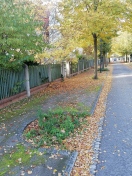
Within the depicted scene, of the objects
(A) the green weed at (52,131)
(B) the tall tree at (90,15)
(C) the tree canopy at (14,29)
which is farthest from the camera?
(B) the tall tree at (90,15)

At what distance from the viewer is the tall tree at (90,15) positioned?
15.1 metres

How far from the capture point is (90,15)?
15156 millimetres

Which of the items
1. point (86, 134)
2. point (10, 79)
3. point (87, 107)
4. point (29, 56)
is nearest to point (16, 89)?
point (10, 79)

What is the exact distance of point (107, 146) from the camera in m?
5.02

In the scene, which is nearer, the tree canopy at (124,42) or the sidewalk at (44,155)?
the sidewalk at (44,155)

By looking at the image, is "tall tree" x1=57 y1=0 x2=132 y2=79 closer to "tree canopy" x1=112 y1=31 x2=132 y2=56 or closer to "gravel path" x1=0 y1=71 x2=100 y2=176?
"gravel path" x1=0 y1=71 x2=100 y2=176

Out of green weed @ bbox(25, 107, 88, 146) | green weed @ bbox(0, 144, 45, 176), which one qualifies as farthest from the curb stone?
green weed @ bbox(0, 144, 45, 176)

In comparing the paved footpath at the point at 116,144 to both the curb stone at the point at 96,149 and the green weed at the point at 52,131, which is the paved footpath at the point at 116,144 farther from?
the green weed at the point at 52,131

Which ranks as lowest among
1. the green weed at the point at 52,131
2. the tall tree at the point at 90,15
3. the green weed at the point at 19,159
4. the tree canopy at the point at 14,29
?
the green weed at the point at 19,159

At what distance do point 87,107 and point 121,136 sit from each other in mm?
3232

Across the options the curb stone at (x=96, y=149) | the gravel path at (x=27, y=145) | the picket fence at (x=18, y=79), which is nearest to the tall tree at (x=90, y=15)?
the picket fence at (x=18, y=79)

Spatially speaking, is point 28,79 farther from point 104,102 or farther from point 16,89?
point 104,102

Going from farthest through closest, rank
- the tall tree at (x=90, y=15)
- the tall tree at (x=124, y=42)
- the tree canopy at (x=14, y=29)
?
the tall tree at (x=124, y=42) → the tall tree at (x=90, y=15) → the tree canopy at (x=14, y=29)

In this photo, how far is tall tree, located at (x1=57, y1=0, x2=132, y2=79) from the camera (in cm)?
1509
